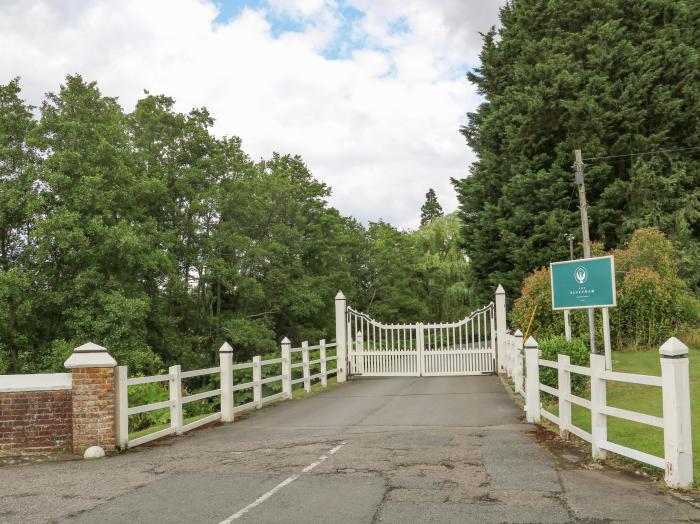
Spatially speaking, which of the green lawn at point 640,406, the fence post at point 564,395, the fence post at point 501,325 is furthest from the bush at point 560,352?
the fence post at point 501,325

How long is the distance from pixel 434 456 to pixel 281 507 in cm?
287

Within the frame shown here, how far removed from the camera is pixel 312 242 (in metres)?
43.1

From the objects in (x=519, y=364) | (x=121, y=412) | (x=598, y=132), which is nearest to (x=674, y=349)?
(x=121, y=412)

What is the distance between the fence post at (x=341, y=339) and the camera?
22528 millimetres

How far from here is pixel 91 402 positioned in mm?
9344

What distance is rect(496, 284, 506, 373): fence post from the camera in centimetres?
2222

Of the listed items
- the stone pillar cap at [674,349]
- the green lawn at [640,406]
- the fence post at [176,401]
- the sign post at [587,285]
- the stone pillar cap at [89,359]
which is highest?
the sign post at [587,285]

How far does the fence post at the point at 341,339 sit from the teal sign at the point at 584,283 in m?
8.88

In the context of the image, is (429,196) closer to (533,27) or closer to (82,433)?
(533,27)

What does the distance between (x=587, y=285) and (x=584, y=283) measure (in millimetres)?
86

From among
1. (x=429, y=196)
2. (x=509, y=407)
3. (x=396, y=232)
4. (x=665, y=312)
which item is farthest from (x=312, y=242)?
(x=429, y=196)

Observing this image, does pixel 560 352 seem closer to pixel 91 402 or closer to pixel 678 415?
pixel 678 415

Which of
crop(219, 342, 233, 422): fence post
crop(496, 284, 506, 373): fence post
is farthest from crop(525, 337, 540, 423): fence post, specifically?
crop(496, 284, 506, 373): fence post

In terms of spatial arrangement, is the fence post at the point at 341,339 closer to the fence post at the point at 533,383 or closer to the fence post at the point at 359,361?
the fence post at the point at 359,361
